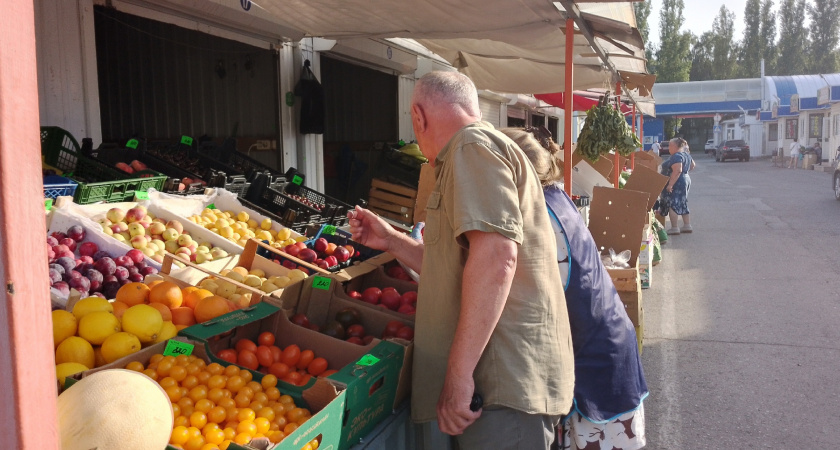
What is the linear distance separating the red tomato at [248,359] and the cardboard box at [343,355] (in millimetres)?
112

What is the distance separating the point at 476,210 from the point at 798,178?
28.4 metres

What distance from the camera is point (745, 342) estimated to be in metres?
5.79

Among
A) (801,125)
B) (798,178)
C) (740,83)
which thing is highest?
(740,83)

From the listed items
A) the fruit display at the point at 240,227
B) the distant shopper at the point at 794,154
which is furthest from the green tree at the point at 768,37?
the fruit display at the point at 240,227

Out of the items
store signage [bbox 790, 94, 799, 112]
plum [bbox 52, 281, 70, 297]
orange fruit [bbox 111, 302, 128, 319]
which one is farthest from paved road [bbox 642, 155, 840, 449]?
store signage [bbox 790, 94, 799, 112]

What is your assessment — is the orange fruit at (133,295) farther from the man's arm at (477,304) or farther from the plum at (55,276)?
the man's arm at (477,304)

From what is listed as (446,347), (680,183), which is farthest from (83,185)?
(680,183)

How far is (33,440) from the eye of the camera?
1.12m

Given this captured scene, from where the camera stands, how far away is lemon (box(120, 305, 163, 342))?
8.43ft

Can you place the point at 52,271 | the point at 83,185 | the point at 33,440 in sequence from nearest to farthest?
the point at 33,440 → the point at 52,271 → the point at 83,185

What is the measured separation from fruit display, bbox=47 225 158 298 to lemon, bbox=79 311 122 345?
2.65 feet

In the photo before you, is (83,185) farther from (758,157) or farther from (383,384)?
(758,157)

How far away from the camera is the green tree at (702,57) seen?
232ft

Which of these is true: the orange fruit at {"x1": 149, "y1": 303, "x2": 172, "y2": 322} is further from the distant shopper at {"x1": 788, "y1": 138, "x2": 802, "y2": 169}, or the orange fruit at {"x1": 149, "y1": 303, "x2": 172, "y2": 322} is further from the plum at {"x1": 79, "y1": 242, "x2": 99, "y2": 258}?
the distant shopper at {"x1": 788, "y1": 138, "x2": 802, "y2": 169}
